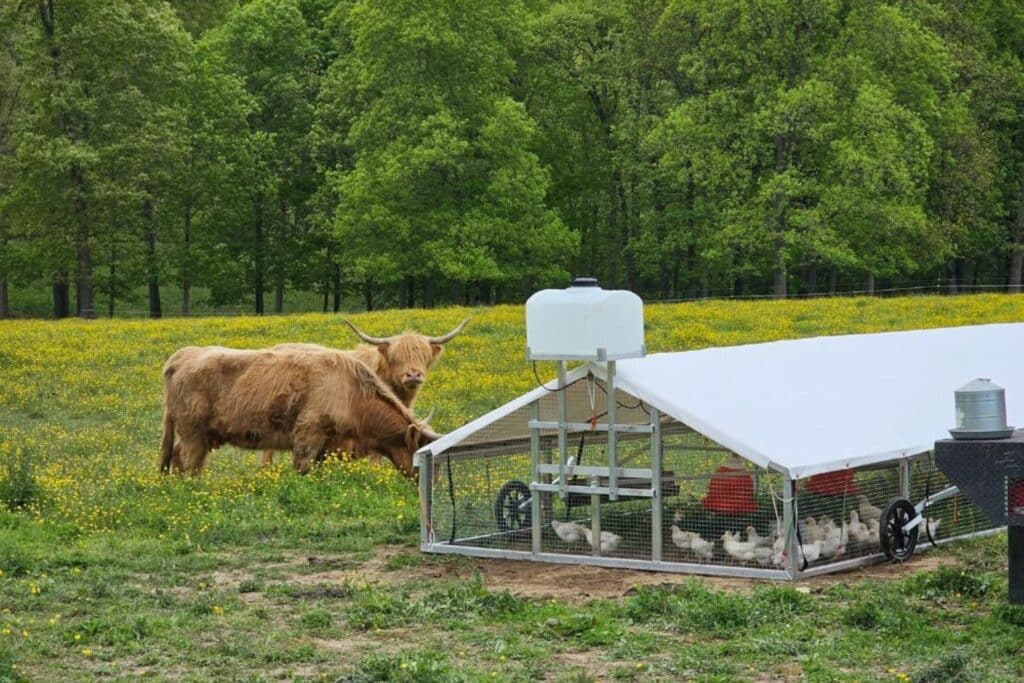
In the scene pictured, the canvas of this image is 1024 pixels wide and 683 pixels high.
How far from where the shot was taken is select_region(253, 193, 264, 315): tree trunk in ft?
204

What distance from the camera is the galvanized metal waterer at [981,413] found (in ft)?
33.6

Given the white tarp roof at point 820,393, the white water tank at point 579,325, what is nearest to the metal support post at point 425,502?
the white tarp roof at point 820,393

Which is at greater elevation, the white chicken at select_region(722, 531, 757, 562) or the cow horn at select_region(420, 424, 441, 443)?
the cow horn at select_region(420, 424, 441, 443)

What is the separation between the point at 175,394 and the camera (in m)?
18.9

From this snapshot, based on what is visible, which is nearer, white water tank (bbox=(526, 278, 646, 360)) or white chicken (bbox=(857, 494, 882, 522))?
white water tank (bbox=(526, 278, 646, 360))

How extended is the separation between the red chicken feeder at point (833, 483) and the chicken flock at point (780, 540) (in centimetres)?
21

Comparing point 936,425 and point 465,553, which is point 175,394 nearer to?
point 465,553

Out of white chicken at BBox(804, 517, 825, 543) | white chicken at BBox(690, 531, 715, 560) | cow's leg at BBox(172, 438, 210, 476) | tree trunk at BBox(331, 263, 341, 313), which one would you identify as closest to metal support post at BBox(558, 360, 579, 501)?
white chicken at BBox(690, 531, 715, 560)

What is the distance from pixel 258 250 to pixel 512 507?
161 ft

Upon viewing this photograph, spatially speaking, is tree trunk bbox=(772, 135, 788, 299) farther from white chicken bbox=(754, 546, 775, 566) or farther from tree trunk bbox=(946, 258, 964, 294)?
white chicken bbox=(754, 546, 775, 566)

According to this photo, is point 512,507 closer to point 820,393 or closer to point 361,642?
point 820,393

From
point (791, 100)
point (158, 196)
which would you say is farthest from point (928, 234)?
point (158, 196)

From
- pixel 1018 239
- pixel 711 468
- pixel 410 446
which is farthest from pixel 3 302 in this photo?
pixel 711 468

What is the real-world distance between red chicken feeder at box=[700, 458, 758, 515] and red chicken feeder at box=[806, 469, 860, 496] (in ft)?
1.67
